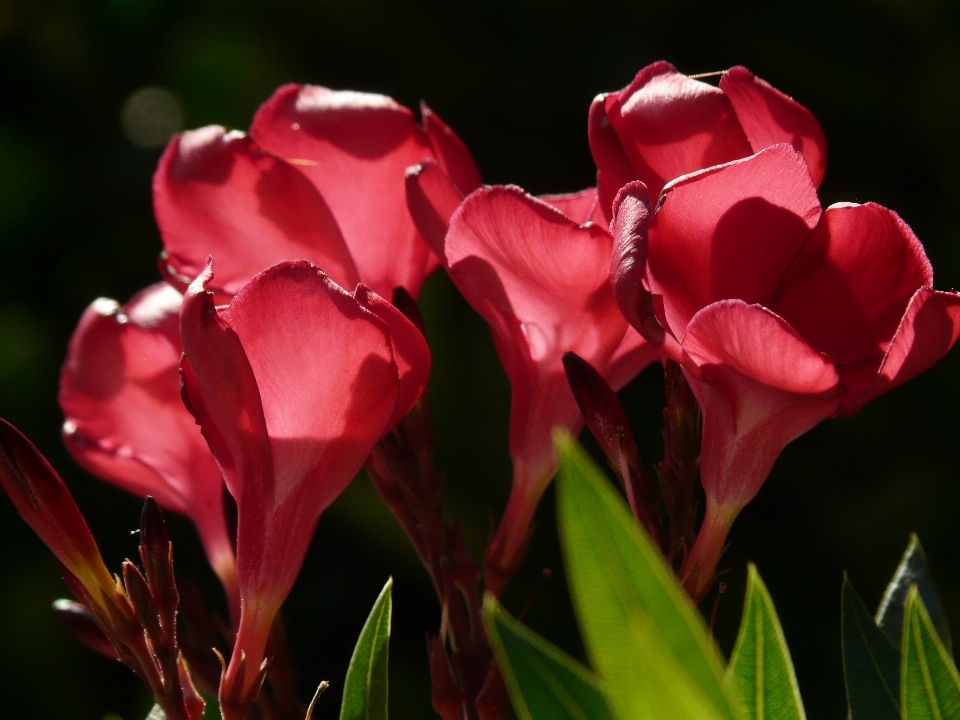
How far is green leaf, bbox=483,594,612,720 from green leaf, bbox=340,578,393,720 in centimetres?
11

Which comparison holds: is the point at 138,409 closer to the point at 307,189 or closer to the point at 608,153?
the point at 307,189

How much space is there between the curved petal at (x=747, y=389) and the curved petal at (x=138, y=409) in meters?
0.27

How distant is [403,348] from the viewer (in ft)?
1.26

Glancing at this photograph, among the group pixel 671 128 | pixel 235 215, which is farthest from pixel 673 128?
pixel 235 215

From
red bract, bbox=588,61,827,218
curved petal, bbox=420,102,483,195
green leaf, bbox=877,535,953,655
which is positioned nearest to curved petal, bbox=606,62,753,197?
red bract, bbox=588,61,827,218

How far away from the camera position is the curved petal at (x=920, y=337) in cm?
32

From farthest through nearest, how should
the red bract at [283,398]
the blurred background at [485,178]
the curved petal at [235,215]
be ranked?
the blurred background at [485,178] < the curved petal at [235,215] < the red bract at [283,398]

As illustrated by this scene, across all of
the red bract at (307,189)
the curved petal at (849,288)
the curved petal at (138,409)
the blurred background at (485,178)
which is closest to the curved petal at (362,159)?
the red bract at (307,189)

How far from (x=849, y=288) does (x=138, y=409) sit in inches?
13.9

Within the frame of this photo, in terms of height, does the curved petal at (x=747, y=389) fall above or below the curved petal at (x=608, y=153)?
below

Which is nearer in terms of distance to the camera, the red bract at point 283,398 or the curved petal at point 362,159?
the red bract at point 283,398

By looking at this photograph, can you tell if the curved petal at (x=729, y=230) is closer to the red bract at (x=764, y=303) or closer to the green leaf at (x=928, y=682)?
the red bract at (x=764, y=303)

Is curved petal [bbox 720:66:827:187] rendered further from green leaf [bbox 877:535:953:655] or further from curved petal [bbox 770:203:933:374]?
green leaf [bbox 877:535:953:655]

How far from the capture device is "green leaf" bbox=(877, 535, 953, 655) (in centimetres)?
49
